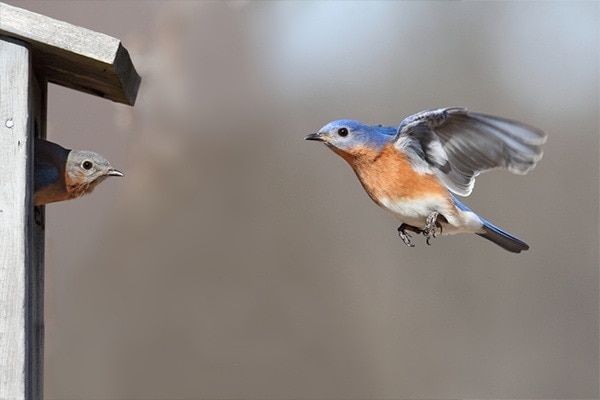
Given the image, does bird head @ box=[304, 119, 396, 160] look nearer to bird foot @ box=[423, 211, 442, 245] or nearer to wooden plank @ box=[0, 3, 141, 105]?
bird foot @ box=[423, 211, 442, 245]

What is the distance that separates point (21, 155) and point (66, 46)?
0.21 meters

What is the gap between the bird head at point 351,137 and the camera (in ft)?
5.81

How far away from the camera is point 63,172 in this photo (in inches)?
71.2

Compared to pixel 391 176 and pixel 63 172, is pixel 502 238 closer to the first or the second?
pixel 391 176

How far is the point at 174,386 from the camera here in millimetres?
3596

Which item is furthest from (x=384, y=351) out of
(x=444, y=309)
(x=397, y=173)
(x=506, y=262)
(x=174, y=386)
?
(x=397, y=173)

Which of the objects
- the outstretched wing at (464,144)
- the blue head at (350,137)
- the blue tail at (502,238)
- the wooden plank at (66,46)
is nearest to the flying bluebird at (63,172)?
the wooden plank at (66,46)

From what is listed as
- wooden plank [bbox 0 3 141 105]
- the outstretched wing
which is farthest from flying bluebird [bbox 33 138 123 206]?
the outstretched wing

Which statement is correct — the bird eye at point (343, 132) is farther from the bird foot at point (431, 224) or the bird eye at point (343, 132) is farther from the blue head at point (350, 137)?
the bird foot at point (431, 224)

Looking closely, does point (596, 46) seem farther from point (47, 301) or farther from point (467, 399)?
point (47, 301)

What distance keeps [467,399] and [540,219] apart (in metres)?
0.86

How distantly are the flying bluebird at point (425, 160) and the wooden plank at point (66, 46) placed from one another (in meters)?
0.40

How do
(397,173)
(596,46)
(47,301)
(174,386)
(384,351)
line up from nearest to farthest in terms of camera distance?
(397,173)
(47,301)
(174,386)
(384,351)
(596,46)

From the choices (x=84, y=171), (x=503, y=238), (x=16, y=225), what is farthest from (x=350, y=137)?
(x=16, y=225)
